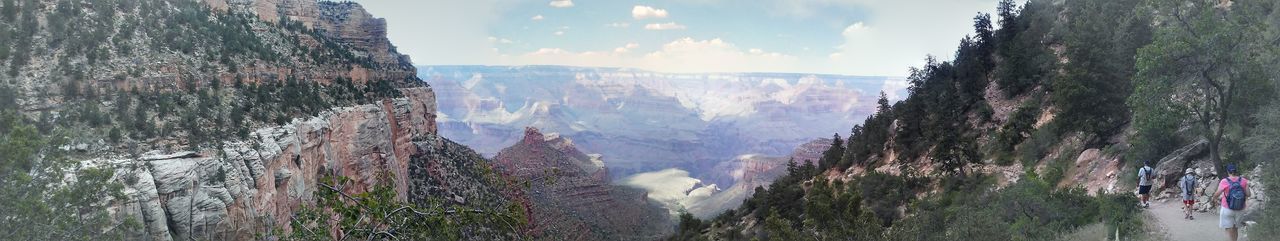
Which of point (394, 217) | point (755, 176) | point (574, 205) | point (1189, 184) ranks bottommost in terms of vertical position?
point (755, 176)

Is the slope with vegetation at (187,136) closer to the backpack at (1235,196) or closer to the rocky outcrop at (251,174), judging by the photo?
the rocky outcrop at (251,174)

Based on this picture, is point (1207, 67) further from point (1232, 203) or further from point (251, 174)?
point (251, 174)

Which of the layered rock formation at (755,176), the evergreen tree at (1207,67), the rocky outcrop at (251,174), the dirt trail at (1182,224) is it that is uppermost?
the evergreen tree at (1207,67)

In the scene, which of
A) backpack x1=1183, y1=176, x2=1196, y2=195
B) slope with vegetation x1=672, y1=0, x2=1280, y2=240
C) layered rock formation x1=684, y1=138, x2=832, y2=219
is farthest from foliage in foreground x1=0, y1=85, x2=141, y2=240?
layered rock formation x1=684, y1=138, x2=832, y2=219

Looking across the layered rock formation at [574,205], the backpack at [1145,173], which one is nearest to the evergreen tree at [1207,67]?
the backpack at [1145,173]

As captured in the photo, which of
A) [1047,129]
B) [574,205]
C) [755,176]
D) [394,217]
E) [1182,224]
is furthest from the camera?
[755,176]

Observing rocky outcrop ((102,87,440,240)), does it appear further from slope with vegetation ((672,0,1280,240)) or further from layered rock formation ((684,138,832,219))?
layered rock formation ((684,138,832,219))

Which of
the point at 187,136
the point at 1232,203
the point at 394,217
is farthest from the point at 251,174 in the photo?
the point at 1232,203
